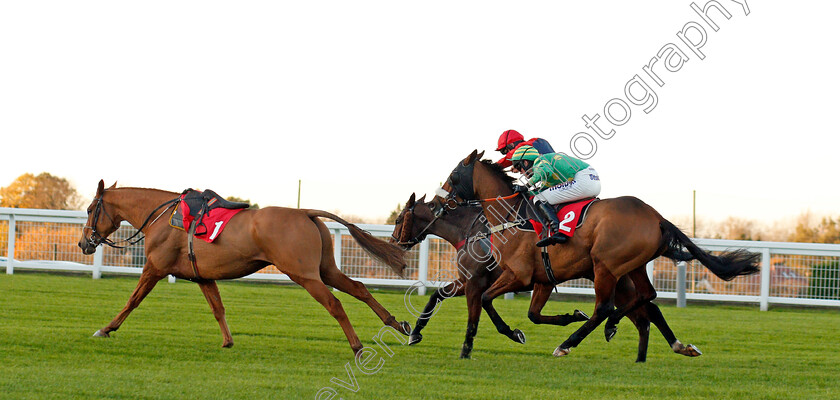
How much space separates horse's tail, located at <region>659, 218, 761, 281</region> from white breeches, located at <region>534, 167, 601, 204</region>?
635mm

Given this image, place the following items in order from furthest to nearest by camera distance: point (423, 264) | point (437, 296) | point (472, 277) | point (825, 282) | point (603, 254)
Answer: point (423, 264), point (825, 282), point (437, 296), point (472, 277), point (603, 254)

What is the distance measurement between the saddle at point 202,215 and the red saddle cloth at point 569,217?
2.52 metres

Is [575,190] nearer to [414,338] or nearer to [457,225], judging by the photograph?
[457,225]

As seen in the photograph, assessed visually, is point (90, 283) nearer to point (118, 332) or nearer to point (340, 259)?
point (340, 259)

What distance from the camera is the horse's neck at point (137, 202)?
8203mm

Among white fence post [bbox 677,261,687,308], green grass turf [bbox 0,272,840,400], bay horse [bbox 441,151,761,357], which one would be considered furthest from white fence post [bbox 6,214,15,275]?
white fence post [bbox 677,261,687,308]

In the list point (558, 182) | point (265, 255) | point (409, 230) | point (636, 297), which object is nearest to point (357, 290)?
A: point (265, 255)

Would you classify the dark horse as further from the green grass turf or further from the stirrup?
the stirrup

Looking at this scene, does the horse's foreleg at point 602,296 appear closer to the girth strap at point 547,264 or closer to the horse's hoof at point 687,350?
the girth strap at point 547,264

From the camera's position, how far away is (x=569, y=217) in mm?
A: 7055

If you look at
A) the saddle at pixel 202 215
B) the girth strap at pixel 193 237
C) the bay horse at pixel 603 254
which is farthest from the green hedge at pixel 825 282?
the girth strap at pixel 193 237

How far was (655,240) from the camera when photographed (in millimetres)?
6824

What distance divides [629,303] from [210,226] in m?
3.55

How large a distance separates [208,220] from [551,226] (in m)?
2.90
